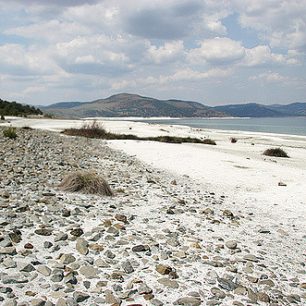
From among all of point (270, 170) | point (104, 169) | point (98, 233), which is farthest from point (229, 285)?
point (270, 170)

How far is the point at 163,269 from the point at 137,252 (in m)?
0.73

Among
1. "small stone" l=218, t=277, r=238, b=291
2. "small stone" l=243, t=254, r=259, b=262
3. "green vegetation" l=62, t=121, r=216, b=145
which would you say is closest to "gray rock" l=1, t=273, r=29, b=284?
"small stone" l=218, t=277, r=238, b=291

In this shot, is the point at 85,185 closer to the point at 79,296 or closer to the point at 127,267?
the point at 127,267

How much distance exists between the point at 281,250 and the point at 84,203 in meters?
4.45

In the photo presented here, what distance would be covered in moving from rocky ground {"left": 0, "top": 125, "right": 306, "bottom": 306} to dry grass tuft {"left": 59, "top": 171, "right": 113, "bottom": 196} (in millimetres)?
417

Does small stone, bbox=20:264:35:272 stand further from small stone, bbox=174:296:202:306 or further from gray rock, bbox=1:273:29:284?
small stone, bbox=174:296:202:306

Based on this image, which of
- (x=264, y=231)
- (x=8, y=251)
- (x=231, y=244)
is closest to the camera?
(x=8, y=251)

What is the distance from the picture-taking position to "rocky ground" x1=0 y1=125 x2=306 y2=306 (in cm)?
512

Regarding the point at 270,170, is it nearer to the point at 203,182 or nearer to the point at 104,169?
the point at 203,182

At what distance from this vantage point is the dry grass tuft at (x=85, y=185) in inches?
395

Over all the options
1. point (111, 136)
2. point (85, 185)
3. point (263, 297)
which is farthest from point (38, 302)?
point (111, 136)

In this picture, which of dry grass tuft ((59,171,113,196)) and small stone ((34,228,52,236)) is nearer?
small stone ((34,228,52,236))

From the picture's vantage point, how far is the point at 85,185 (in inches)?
401

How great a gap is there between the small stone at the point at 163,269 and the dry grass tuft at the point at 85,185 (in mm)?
4452
